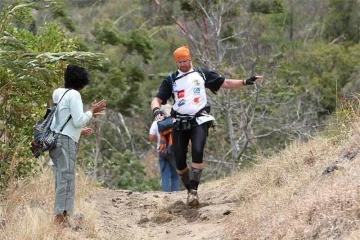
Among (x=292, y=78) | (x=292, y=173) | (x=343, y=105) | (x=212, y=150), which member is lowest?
(x=212, y=150)

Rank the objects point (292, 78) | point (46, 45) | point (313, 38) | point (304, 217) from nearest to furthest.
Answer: point (304, 217), point (46, 45), point (292, 78), point (313, 38)

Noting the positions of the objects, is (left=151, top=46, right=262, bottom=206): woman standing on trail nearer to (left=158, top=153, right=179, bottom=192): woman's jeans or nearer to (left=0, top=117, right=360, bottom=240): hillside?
(left=0, top=117, right=360, bottom=240): hillside

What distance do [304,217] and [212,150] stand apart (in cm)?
1459

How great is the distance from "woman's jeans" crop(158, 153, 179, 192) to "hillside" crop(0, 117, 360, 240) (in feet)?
3.01

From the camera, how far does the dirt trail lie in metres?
6.75

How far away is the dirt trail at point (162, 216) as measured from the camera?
22.1ft

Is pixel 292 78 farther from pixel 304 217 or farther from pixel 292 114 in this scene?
pixel 304 217

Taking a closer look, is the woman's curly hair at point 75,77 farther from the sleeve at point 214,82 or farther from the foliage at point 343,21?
the foliage at point 343,21

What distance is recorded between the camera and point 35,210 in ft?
21.4

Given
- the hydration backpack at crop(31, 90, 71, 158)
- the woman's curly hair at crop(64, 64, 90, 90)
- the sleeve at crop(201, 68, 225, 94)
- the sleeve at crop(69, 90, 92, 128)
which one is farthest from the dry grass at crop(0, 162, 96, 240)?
the sleeve at crop(201, 68, 225, 94)

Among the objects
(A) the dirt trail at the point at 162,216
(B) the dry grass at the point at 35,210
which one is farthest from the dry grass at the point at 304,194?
(B) the dry grass at the point at 35,210

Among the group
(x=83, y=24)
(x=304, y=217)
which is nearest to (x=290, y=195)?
(x=304, y=217)

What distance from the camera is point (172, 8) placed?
2031 centimetres

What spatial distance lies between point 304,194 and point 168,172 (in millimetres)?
4839
